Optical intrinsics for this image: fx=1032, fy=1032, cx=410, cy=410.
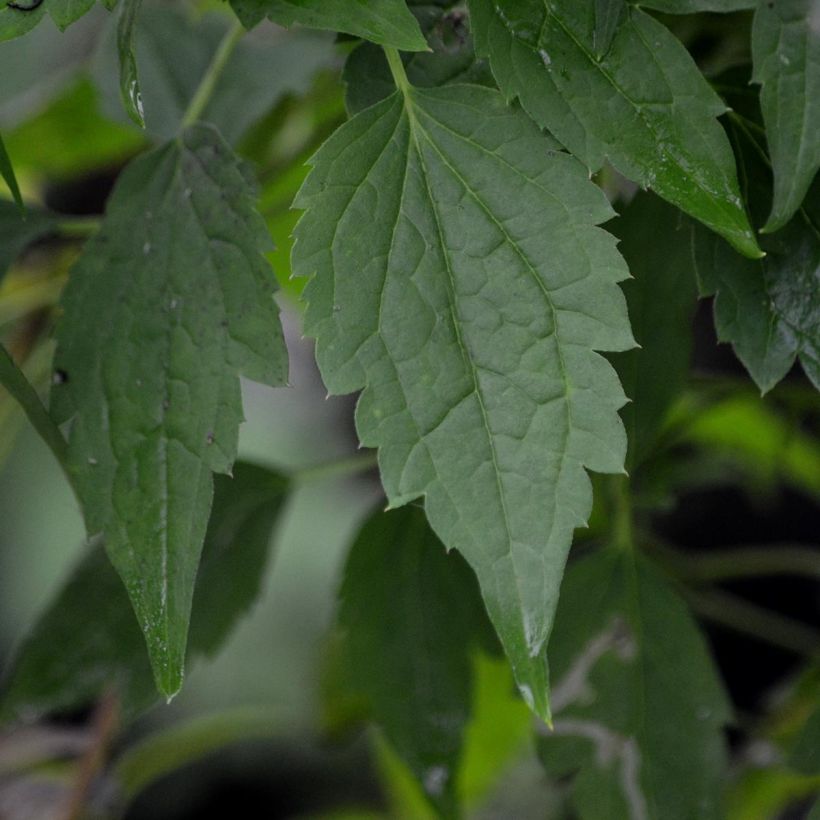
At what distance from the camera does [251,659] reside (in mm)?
1470

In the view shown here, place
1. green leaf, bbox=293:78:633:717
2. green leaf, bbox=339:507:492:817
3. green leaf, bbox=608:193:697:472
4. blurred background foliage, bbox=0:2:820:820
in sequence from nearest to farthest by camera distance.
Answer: green leaf, bbox=293:78:633:717 → green leaf, bbox=608:193:697:472 → green leaf, bbox=339:507:492:817 → blurred background foliage, bbox=0:2:820:820

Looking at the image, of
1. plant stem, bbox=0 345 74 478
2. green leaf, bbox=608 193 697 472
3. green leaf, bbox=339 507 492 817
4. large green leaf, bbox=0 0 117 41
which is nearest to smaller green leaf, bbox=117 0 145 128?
large green leaf, bbox=0 0 117 41

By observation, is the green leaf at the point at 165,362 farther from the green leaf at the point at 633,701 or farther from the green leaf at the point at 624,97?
the green leaf at the point at 633,701

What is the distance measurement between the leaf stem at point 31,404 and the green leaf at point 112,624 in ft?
0.79

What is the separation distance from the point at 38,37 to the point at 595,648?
0.72 metres

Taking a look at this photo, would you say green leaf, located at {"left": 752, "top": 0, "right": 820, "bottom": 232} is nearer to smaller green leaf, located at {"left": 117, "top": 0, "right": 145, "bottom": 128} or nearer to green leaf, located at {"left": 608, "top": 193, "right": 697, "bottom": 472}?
green leaf, located at {"left": 608, "top": 193, "right": 697, "bottom": 472}

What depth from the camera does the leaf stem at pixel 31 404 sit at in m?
0.44

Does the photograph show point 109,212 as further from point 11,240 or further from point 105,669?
point 105,669

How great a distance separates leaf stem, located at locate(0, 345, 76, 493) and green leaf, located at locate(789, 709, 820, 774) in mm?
400

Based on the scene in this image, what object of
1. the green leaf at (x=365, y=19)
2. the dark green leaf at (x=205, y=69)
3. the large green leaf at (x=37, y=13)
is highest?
the large green leaf at (x=37, y=13)

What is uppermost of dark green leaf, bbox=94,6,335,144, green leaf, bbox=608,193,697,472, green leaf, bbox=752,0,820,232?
green leaf, bbox=752,0,820,232

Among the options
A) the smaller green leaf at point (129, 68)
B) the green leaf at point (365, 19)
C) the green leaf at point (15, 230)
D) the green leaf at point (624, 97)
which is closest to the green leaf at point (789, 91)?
the green leaf at point (624, 97)

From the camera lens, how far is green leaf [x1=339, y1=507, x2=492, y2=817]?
67 cm

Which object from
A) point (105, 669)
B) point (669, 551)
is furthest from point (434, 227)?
point (669, 551)
